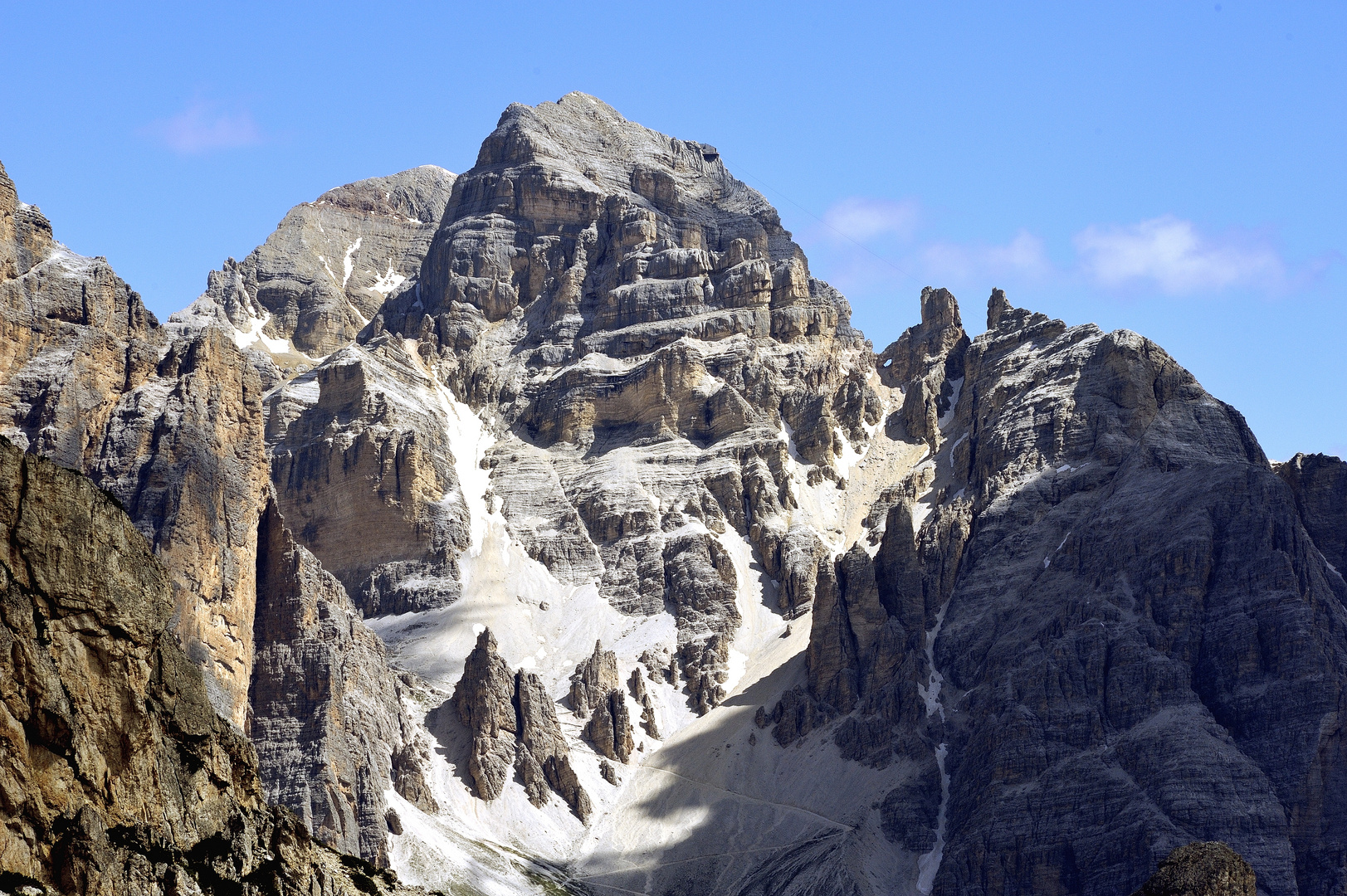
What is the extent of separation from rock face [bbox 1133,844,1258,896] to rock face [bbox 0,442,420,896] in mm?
46165

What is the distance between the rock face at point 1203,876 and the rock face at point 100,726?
4617 centimetres

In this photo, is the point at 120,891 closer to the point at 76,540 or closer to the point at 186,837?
the point at 186,837

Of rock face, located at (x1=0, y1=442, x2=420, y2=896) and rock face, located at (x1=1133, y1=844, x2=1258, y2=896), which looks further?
rock face, located at (x1=1133, y1=844, x2=1258, y2=896)

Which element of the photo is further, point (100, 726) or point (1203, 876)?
point (1203, 876)

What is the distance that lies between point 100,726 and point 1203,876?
2261 inches

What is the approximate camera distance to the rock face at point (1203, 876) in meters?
96.7

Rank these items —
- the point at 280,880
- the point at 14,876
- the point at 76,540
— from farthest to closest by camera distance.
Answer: the point at 280,880 → the point at 76,540 → the point at 14,876

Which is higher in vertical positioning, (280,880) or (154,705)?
(154,705)

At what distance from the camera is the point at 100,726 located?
66.1 metres

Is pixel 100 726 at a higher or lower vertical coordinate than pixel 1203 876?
Answer: higher

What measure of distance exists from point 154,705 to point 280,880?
9517mm

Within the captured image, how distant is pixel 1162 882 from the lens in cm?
9912

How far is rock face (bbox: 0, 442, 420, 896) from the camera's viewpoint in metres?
61.9

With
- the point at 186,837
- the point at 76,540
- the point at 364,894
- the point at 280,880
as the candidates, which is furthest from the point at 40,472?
the point at 364,894
